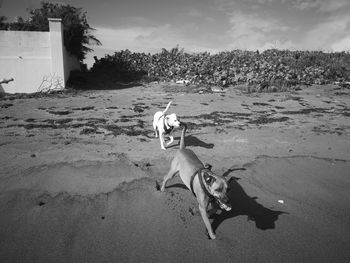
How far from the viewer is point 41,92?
1561 centimetres

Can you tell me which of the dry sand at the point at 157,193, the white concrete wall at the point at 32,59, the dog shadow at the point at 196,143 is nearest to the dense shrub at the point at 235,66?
the white concrete wall at the point at 32,59

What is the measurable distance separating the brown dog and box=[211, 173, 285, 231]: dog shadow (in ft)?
1.26

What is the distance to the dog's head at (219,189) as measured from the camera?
3.58 metres

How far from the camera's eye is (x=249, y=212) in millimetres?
4586

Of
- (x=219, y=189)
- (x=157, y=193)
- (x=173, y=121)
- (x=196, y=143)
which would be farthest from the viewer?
(x=196, y=143)

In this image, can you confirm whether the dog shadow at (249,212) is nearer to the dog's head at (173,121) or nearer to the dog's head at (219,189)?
the dog's head at (219,189)

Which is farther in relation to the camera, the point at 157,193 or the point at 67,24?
the point at 67,24

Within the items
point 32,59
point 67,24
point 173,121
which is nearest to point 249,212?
point 173,121

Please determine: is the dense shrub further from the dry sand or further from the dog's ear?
the dog's ear

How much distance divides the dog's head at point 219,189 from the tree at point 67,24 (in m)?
18.4

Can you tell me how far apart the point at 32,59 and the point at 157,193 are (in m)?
14.4

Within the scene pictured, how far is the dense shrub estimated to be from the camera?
70.0ft

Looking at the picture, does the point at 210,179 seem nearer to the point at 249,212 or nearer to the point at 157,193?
the point at 249,212

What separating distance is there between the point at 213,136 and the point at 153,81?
15984 mm
